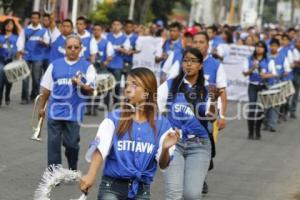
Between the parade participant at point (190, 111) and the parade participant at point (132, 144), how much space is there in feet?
5.10

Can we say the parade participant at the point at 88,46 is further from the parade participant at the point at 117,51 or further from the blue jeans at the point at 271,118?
the blue jeans at the point at 271,118

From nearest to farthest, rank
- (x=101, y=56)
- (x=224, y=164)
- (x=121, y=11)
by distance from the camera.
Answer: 1. (x=224, y=164)
2. (x=101, y=56)
3. (x=121, y=11)

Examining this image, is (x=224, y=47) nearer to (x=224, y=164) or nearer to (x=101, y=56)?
(x=101, y=56)

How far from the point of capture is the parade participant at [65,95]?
10.2 meters

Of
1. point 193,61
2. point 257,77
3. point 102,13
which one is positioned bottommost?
point 257,77

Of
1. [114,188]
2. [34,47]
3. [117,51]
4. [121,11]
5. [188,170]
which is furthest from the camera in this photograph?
[121,11]

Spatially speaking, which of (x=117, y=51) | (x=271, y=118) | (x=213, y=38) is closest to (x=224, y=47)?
(x=213, y=38)

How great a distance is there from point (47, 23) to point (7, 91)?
1.77 metres

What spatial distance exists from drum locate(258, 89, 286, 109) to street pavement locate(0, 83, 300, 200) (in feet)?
2.17

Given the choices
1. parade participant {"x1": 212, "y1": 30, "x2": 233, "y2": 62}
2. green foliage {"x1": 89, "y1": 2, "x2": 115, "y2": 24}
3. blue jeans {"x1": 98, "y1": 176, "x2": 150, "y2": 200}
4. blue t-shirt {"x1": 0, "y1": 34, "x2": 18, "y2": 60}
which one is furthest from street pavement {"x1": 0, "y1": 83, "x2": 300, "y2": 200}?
green foliage {"x1": 89, "y1": 2, "x2": 115, "y2": 24}

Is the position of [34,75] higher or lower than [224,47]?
lower

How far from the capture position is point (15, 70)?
17484mm

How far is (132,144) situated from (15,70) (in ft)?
37.9

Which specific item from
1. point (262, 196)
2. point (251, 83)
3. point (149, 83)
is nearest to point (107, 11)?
point (251, 83)
